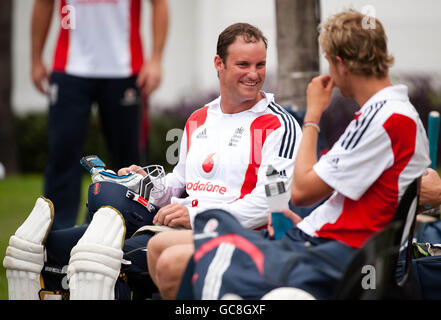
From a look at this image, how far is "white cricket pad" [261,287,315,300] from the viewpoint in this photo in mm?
2746

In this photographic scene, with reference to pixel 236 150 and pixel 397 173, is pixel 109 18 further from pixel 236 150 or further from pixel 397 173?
pixel 397 173

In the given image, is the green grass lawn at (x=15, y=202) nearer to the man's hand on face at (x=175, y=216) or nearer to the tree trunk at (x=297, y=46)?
the man's hand on face at (x=175, y=216)

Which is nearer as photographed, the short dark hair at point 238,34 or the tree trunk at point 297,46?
the short dark hair at point 238,34

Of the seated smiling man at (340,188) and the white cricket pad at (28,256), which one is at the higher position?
the seated smiling man at (340,188)

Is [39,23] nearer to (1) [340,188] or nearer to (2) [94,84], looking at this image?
(2) [94,84]

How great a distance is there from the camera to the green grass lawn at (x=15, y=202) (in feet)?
25.2

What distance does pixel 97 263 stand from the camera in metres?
3.24

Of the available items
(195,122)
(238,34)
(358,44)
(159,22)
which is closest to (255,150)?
(195,122)

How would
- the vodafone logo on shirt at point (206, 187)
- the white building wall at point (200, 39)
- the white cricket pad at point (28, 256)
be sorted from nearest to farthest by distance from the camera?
the white cricket pad at point (28, 256) < the vodafone logo on shirt at point (206, 187) < the white building wall at point (200, 39)

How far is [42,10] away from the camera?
20.1 feet

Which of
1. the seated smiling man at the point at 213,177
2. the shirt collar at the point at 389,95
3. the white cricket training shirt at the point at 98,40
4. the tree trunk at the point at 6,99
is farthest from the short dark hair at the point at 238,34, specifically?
the tree trunk at the point at 6,99
